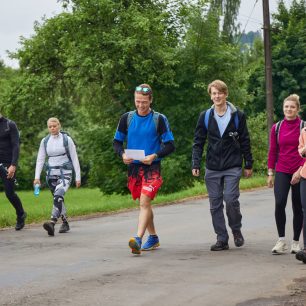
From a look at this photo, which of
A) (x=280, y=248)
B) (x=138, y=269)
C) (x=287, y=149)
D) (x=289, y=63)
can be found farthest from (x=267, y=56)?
(x=138, y=269)

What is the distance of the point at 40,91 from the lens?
38.4 metres

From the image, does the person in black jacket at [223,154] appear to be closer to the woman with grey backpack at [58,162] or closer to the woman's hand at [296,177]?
the woman's hand at [296,177]

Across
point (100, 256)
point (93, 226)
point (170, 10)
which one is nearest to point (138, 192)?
point (100, 256)

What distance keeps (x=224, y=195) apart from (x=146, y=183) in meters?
0.92

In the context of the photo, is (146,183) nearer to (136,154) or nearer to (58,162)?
(136,154)

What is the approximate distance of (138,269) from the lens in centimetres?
825

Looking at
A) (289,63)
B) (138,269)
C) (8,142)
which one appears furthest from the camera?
(289,63)

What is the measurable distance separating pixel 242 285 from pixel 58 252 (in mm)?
3075

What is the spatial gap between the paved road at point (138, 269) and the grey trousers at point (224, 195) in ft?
0.94

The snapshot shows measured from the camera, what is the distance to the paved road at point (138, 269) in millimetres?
6855

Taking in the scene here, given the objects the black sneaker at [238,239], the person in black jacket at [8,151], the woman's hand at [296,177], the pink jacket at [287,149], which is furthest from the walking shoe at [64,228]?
the woman's hand at [296,177]

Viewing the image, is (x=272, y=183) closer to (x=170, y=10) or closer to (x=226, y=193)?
(x=226, y=193)

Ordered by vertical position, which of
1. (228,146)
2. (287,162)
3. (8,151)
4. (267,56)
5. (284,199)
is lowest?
(284,199)

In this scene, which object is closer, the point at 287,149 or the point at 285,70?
the point at 287,149
